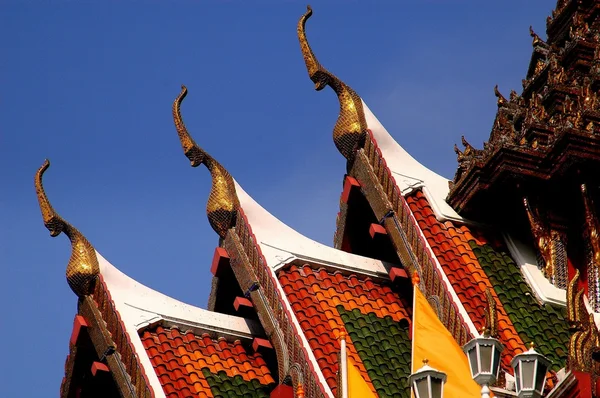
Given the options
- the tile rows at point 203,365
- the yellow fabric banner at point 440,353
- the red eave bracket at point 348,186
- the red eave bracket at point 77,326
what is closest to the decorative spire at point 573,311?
the yellow fabric banner at point 440,353

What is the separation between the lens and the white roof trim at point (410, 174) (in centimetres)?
3394

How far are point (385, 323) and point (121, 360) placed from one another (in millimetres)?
4291

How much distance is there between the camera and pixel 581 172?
107 feet

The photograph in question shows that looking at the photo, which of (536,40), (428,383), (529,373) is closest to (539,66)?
(536,40)

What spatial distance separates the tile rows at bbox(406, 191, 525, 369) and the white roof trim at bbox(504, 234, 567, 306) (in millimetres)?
550

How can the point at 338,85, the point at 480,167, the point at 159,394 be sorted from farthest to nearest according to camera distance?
the point at 338,85, the point at 480,167, the point at 159,394

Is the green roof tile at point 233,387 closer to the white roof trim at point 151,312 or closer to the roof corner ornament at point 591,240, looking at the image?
the white roof trim at point 151,312

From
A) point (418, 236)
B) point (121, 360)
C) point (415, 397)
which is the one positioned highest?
point (418, 236)

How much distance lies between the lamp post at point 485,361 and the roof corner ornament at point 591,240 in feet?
35.5

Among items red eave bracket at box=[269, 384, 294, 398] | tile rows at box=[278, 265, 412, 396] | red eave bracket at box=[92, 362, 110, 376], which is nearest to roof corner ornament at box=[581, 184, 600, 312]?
tile rows at box=[278, 265, 412, 396]

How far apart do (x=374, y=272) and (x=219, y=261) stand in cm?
265

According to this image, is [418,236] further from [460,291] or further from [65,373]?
[65,373]

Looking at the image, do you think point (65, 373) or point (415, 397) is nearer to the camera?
point (415, 397)

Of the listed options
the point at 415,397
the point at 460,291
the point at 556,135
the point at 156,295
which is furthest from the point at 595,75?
the point at 415,397
